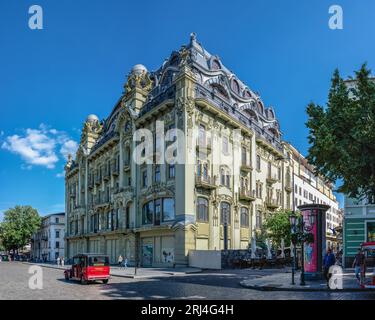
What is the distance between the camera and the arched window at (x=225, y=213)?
46.7 metres

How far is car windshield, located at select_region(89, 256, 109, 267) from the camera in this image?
25439mm

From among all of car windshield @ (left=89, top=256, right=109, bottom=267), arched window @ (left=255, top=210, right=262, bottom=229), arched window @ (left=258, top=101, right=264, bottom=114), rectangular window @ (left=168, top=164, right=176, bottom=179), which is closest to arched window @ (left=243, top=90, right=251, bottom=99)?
arched window @ (left=258, top=101, right=264, bottom=114)

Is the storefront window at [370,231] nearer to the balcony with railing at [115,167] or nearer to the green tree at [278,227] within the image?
the green tree at [278,227]

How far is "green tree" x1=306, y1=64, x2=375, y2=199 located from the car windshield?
1368 cm

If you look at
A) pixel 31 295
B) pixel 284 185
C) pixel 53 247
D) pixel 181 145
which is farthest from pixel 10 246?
pixel 31 295

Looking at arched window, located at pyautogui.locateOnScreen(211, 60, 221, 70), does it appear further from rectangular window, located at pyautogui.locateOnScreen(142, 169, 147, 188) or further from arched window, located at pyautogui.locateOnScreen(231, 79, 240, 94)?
rectangular window, located at pyautogui.locateOnScreen(142, 169, 147, 188)

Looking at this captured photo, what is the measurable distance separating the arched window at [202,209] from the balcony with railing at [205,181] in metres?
1.34

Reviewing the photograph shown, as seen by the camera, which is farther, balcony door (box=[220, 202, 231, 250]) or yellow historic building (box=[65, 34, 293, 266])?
balcony door (box=[220, 202, 231, 250])

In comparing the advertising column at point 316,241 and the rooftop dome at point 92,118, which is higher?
the rooftop dome at point 92,118

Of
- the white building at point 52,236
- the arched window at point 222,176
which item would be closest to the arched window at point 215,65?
the arched window at point 222,176

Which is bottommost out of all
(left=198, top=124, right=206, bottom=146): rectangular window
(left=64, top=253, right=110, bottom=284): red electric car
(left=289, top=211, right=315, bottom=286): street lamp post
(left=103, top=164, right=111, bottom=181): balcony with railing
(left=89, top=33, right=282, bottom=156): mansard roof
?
(left=64, top=253, right=110, bottom=284): red electric car
